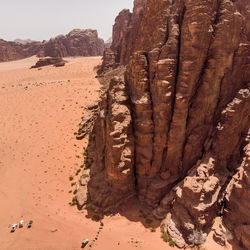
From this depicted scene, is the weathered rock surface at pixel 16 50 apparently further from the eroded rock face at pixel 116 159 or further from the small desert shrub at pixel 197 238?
the small desert shrub at pixel 197 238

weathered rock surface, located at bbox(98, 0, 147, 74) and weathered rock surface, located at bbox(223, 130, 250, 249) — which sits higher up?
weathered rock surface, located at bbox(98, 0, 147, 74)

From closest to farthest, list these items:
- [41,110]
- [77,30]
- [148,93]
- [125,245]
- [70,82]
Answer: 1. [125,245]
2. [148,93]
3. [41,110]
4. [70,82]
5. [77,30]

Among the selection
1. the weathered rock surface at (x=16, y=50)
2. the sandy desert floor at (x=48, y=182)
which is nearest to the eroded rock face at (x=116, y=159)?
the sandy desert floor at (x=48, y=182)

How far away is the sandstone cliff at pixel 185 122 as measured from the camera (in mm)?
12750

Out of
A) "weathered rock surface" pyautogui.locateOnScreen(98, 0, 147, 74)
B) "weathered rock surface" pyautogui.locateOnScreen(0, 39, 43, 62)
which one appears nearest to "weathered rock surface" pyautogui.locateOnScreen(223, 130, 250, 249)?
"weathered rock surface" pyautogui.locateOnScreen(98, 0, 147, 74)

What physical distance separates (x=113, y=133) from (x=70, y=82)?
2933 cm

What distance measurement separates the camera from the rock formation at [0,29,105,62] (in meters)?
86.4

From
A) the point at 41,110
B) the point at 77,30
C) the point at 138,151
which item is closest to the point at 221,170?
the point at 138,151

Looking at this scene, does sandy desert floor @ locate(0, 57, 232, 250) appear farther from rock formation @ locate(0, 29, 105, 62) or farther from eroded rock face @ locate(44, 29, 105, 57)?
rock formation @ locate(0, 29, 105, 62)

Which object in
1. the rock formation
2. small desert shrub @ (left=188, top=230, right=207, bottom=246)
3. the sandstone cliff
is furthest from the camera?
the rock formation

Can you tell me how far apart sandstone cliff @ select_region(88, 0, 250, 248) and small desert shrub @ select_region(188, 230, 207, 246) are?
9.0 inches

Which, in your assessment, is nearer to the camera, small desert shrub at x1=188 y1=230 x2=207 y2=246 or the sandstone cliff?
small desert shrub at x1=188 y1=230 x2=207 y2=246

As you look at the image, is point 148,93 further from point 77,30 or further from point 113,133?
point 77,30

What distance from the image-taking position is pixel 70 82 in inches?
1543
